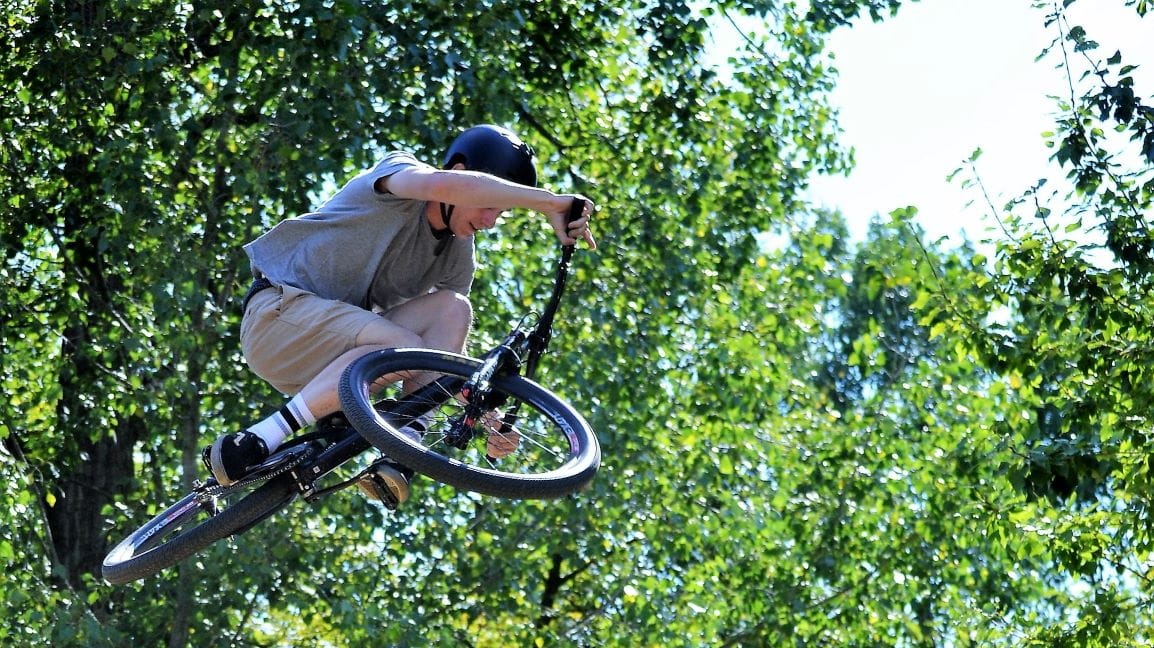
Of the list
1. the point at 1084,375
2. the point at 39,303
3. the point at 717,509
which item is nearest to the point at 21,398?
the point at 39,303

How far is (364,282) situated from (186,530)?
906 mm

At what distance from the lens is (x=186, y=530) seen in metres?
5.06

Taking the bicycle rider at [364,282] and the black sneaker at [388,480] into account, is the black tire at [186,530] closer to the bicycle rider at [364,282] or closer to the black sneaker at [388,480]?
the bicycle rider at [364,282]

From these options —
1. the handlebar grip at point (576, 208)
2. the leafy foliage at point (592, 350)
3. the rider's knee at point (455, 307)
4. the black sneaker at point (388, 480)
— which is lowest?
the black sneaker at point (388, 480)

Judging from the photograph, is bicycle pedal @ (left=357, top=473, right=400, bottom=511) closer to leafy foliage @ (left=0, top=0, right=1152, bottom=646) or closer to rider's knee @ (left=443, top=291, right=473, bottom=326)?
rider's knee @ (left=443, top=291, right=473, bottom=326)

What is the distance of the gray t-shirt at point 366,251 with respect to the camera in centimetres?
502

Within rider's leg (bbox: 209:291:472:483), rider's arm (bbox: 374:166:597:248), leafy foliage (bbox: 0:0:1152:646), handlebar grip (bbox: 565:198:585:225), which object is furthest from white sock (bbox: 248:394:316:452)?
leafy foliage (bbox: 0:0:1152:646)

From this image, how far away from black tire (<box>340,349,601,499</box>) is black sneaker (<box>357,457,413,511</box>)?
11cm

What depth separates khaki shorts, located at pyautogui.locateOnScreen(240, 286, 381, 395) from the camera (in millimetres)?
5016

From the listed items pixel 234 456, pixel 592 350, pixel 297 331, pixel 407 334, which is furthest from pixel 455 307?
pixel 592 350

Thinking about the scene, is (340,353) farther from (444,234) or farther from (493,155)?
(493,155)

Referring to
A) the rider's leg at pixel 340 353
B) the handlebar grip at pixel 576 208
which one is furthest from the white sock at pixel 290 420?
the handlebar grip at pixel 576 208

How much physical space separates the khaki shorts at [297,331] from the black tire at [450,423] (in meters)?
0.21

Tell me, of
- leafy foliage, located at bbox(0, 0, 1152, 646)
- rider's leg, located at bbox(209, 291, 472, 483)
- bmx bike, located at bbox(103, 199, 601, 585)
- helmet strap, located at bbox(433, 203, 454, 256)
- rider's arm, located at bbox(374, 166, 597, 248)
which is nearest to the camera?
rider's arm, located at bbox(374, 166, 597, 248)
